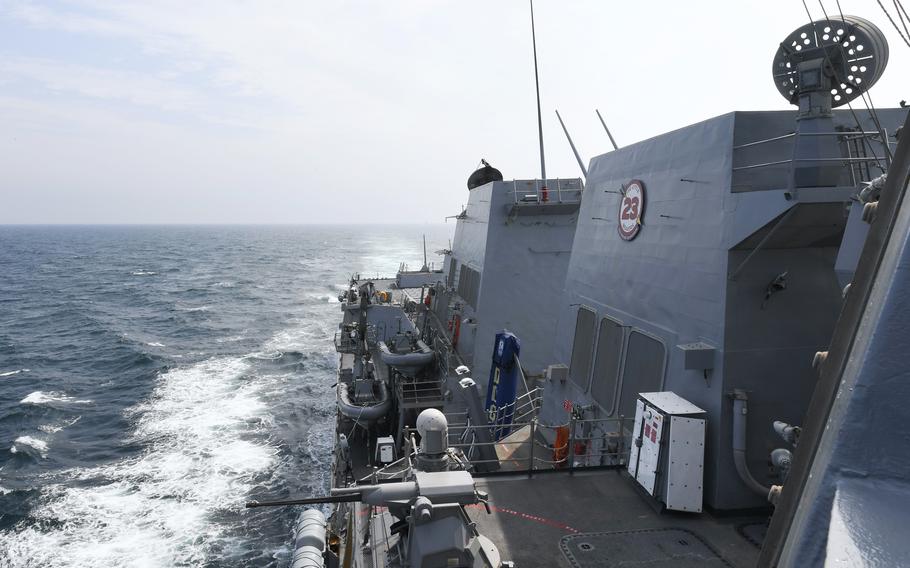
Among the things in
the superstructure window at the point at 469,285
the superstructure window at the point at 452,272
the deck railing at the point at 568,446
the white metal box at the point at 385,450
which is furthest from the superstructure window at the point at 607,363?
the superstructure window at the point at 452,272

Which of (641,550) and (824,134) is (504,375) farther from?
(824,134)

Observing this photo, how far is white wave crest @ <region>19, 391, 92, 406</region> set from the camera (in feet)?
83.9

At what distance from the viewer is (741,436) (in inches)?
270

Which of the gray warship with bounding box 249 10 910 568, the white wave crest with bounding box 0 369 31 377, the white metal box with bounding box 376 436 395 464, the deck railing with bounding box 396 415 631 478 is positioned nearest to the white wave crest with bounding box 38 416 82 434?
the white wave crest with bounding box 0 369 31 377

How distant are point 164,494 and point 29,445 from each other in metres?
7.84

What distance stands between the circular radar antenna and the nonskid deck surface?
5.12 meters

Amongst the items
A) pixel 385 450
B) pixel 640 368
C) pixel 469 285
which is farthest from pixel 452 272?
pixel 640 368

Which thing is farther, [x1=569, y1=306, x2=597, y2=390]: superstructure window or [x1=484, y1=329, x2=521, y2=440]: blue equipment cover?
[x1=484, y1=329, x2=521, y2=440]: blue equipment cover

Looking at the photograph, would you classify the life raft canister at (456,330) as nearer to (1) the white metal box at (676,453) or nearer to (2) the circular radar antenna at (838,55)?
(1) the white metal box at (676,453)

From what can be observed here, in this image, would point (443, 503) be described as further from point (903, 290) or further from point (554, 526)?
point (903, 290)

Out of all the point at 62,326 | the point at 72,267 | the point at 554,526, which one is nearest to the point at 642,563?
the point at 554,526

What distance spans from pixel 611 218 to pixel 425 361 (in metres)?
10.9

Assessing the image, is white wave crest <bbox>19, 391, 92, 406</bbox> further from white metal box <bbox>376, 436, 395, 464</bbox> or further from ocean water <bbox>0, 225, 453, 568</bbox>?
white metal box <bbox>376, 436, 395, 464</bbox>

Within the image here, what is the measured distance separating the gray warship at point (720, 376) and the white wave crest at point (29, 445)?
656 inches
